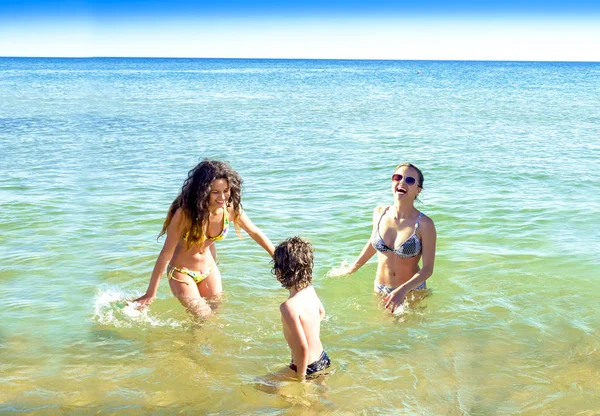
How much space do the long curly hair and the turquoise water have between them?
0.92m

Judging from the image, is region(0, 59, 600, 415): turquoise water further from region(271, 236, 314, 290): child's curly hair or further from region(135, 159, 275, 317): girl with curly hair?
region(271, 236, 314, 290): child's curly hair

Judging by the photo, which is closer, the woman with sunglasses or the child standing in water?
the child standing in water

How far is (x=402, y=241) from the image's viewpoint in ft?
18.4

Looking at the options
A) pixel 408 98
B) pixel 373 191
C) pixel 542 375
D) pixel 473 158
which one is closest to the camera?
pixel 542 375

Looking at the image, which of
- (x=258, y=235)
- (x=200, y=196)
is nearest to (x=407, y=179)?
(x=258, y=235)

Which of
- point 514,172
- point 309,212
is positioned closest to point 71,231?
point 309,212

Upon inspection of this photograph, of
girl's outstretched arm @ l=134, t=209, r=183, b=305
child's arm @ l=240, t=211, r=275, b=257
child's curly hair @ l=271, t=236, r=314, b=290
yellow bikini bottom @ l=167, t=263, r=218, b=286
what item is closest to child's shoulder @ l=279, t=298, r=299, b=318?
child's curly hair @ l=271, t=236, r=314, b=290

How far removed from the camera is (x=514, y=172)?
1271 cm

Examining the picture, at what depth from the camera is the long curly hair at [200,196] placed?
16.6 feet

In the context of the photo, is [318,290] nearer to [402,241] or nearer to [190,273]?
[402,241]

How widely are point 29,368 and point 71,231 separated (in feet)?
13.4

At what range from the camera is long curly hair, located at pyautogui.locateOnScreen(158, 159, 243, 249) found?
5.05 metres

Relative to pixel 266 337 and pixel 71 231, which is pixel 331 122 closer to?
pixel 71 231

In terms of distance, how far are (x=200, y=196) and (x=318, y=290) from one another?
81.5 inches
